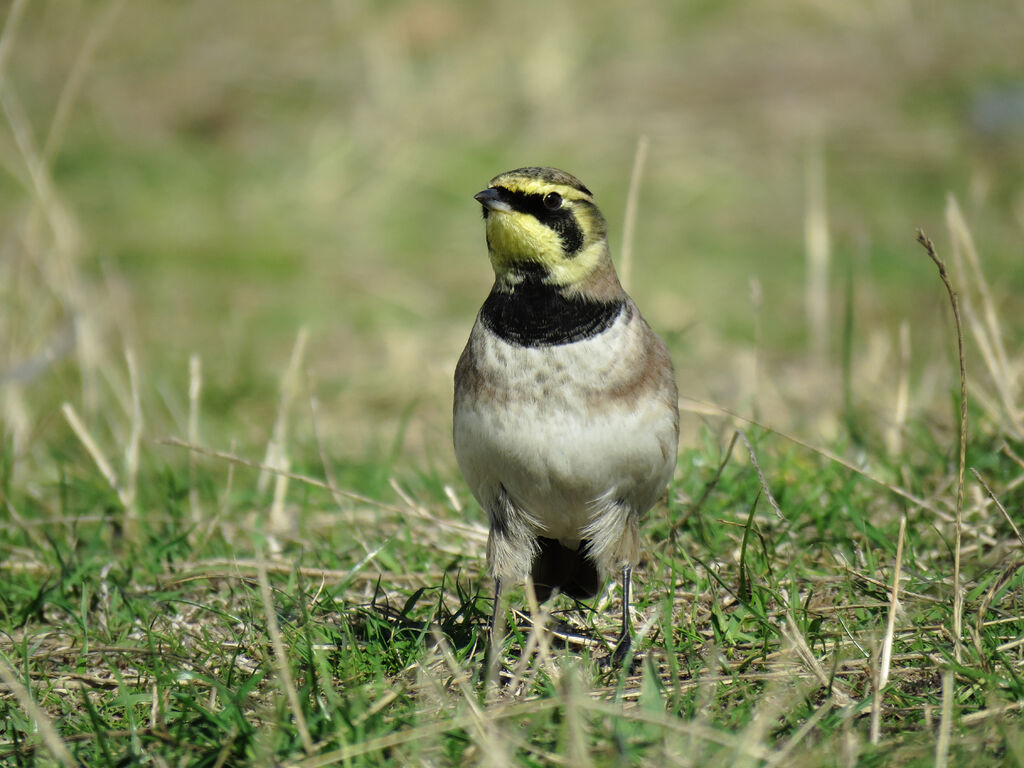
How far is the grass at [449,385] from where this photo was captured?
124 inches

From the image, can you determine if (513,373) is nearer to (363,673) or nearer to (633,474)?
(633,474)

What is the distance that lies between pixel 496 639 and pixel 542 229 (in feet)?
4.07

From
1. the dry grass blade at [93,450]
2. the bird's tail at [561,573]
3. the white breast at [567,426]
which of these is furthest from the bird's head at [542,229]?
the dry grass blade at [93,450]

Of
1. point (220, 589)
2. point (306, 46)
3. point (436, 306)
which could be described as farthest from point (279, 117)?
point (220, 589)

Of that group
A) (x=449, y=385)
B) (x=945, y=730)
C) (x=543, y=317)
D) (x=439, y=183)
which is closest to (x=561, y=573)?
(x=543, y=317)

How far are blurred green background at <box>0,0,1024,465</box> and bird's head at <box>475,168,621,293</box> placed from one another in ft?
5.48

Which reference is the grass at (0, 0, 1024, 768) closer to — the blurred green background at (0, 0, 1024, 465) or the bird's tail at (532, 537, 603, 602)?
the blurred green background at (0, 0, 1024, 465)

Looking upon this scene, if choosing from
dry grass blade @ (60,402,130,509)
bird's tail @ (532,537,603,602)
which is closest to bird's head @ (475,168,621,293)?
bird's tail @ (532,537,603,602)

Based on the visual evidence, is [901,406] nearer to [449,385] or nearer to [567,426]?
[567,426]

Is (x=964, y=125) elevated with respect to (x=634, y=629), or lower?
elevated

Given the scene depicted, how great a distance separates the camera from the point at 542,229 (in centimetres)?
364

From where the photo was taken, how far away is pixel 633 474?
3.65m

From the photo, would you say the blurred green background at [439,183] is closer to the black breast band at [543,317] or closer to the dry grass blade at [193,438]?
the dry grass blade at [193,438]

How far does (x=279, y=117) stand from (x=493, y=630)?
9.70 meters
